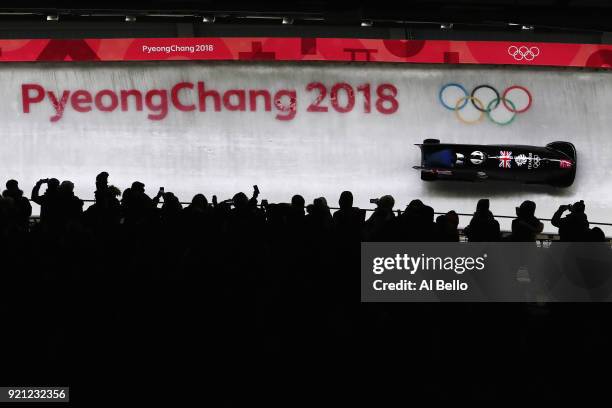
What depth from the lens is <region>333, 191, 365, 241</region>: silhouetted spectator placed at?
14.4 feet

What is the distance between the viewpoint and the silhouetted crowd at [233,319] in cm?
340

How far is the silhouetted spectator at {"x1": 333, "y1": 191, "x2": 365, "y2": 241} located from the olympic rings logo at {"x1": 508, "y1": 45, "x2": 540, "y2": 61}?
6370mm

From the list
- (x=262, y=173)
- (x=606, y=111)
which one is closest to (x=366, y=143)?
(x=262, y=173)

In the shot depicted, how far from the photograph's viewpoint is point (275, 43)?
10.4 metres

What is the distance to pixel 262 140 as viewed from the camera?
10.6m

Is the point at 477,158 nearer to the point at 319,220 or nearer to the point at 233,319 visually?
the point at 319,220

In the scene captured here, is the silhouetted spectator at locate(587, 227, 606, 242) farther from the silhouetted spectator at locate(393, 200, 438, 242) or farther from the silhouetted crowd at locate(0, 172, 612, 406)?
the silhouetted spectator at locate(393, 200, 438, 242)

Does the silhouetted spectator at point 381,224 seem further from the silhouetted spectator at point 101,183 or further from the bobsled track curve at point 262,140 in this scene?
the bobsled track curve at point 262,140

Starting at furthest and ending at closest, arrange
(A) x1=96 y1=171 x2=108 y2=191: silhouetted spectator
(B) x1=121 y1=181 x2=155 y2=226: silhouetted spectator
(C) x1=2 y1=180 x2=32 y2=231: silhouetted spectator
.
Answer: (A) x1=96 y1=171 x2=108 y2=191: silhouetted spectator < (C) x1=2 y1=180 x2=32 y2=231: silhouetted spectator < (B) x1=121 y1=181 x2=155 y2=226: silhouetted spectator

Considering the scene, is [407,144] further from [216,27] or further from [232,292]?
[232,292]

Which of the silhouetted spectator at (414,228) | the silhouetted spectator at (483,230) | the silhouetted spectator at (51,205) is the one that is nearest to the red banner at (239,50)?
the silhouetted spectator at (51,205)

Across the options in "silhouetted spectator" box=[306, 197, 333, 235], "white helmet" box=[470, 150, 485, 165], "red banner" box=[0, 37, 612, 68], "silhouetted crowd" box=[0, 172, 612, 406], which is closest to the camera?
"silhouetted crowd" box=[0, 172, 612, 406]

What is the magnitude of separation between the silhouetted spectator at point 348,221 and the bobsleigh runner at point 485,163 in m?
5.20

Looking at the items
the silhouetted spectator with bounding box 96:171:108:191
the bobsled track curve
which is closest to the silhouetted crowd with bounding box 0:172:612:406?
the silhouetted spectator with bounding box 96:171:108:191
